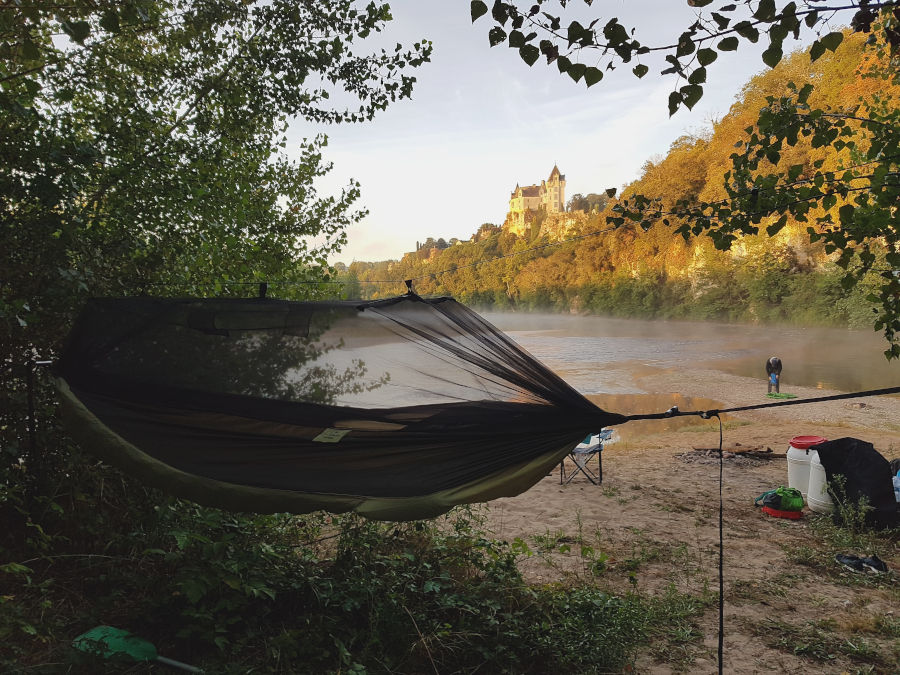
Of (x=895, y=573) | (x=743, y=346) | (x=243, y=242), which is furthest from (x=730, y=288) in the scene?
(x=243, y=242)

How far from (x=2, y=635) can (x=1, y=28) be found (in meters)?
2.02

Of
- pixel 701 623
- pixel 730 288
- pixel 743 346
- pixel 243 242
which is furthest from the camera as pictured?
pixel 730 288

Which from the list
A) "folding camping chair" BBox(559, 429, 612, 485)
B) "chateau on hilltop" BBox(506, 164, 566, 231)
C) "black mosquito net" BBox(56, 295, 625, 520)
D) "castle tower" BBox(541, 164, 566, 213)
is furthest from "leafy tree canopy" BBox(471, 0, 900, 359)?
"castle tower" BBox(541, 164, 566, 213)

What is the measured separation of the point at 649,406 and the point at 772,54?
35.0 ft

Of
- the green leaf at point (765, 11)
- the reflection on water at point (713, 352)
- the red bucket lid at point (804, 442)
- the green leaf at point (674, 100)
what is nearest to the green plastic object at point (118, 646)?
the green leaf at point (674, 100)

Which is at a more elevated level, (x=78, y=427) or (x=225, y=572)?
(x=78, y=427)

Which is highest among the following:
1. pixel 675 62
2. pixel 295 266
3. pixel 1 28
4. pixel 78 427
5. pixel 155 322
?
pixel 1 28

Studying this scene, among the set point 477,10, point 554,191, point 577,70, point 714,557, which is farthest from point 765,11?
point 554,191

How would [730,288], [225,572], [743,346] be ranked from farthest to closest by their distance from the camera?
[730,288], [743,346], [225,572]

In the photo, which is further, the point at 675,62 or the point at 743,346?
the point at 743,346

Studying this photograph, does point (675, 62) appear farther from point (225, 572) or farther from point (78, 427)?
point (225, 572)

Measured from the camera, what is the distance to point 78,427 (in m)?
1.80

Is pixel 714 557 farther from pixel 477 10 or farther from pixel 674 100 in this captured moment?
pixel 477 10

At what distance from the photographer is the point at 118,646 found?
176 centimetres
